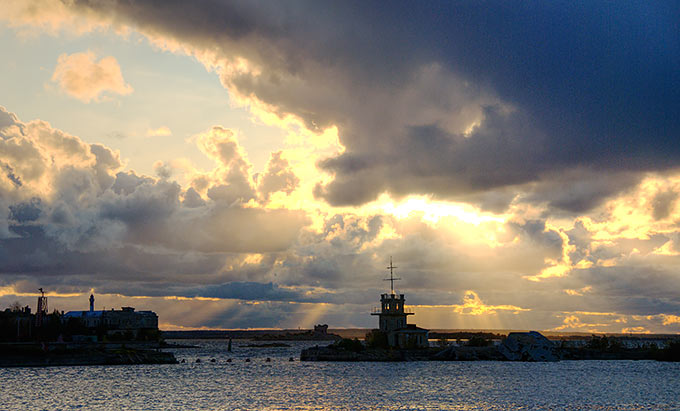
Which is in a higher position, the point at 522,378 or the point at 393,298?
the point at 393,298

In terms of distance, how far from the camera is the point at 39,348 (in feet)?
425

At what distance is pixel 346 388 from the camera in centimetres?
8650

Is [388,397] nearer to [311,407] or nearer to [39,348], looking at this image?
[311,407]

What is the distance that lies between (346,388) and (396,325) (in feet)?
153

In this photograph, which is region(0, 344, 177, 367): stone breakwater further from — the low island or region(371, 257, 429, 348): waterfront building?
region(371, 257, 429, 348): waterfront building

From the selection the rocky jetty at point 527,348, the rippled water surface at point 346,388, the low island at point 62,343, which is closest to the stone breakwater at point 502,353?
the rocky jetty at point 527,348

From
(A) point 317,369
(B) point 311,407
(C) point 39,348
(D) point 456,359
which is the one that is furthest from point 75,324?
(B) point 311,407

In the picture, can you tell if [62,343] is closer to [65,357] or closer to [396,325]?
[65,357]

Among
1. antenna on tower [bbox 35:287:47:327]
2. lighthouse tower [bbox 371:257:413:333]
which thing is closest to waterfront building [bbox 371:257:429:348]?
lighthouse tower [bbox 371:257:413:333]

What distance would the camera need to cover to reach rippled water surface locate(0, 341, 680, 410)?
7069 centimetres

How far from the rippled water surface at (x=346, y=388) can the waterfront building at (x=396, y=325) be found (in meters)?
8.78

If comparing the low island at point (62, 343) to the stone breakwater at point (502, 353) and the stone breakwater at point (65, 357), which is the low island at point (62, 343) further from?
the stone breakwater at point (502, 353)

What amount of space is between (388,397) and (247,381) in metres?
32.7

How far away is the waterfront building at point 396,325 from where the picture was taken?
5192 inches
